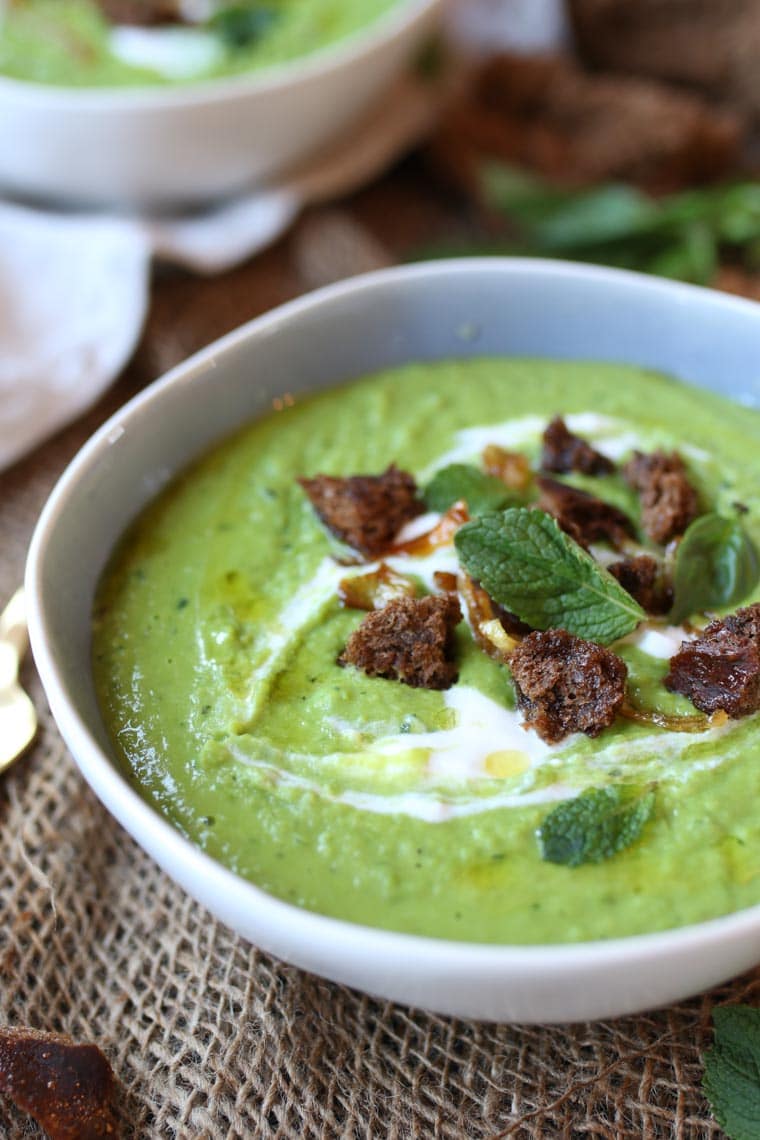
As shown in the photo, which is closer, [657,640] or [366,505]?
[657,640]

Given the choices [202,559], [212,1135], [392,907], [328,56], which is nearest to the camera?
[392,907]

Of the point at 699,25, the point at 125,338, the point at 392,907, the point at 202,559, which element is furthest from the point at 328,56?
the point at 392,907

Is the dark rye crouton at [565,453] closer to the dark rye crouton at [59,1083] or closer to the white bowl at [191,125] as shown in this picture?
the dark rye crouton at [59,1083]

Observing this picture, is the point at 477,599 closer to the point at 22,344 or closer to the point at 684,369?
the point at 684,369

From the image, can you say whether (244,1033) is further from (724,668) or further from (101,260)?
(101,260)

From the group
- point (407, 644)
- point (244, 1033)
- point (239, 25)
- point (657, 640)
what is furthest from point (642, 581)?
point (239, 25)
